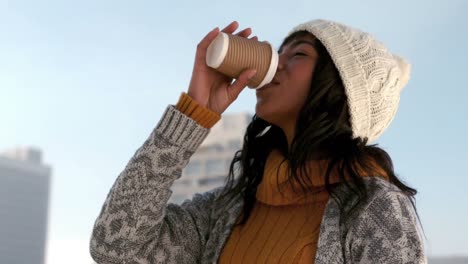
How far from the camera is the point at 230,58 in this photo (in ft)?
2.94

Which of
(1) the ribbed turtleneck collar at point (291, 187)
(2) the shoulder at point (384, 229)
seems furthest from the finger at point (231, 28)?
(2) the shoulder at point (384, 229)

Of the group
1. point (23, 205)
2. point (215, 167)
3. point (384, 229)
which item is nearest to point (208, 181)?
point (215, 167)

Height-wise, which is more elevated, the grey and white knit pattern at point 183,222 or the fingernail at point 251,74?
the fingernail at point 251,74

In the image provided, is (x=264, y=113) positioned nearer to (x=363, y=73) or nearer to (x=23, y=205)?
(x=363, y=73)

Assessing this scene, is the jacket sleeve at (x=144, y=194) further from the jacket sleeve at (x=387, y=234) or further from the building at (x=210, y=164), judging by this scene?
the building at (x=210, y=164)

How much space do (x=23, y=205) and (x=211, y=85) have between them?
46.2 metres

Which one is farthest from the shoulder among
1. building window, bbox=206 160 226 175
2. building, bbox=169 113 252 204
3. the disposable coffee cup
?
building window, bbox=206 160 226 175

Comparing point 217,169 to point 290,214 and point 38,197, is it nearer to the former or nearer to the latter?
point 290,214

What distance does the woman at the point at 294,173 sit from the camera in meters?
0.84

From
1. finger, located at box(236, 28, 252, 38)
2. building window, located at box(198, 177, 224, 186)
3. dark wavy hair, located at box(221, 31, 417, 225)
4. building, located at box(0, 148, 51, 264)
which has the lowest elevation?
building, located at box(0, 148, 51, 264)

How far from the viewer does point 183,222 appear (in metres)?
1.00

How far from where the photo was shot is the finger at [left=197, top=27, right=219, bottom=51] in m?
0.92

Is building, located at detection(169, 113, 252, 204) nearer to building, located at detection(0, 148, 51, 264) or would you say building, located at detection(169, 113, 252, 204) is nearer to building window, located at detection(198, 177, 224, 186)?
building window, located at detection(198, 177, 224, 186)

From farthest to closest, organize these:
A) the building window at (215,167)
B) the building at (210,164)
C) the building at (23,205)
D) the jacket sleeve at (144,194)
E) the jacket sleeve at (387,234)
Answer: the building at (23,205) < the building window at (215,167) < the building at (210,164) < the jacket sleeve at (144,194) < the jacket sleeve at (387,234)
